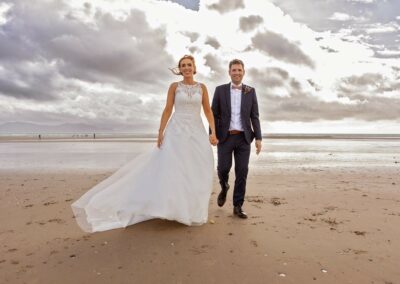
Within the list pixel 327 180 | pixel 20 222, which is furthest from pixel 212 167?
pixel 327 180

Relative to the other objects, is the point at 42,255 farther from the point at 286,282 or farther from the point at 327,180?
the point at 327,180

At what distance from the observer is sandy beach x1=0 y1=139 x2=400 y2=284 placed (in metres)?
3.67

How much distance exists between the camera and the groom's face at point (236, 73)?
5797mm

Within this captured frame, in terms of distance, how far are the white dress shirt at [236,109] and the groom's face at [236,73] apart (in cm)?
16

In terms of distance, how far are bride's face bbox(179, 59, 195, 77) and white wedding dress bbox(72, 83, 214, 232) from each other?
18cm

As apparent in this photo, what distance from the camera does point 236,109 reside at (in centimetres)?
588

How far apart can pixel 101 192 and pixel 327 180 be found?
7035 mm

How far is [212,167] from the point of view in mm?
5324

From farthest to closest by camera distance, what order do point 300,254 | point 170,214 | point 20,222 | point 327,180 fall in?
1. point 327,180
2. point 20,222
3. point 170,214
4. point 300,254

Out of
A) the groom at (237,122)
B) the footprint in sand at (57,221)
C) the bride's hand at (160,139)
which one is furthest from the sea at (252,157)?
the bride's hand at (160,139)

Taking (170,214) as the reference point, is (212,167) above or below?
above

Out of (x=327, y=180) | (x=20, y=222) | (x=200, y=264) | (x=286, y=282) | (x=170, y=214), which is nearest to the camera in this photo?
(x=286, y=282)

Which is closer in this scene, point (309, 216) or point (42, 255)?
point (42, 255)

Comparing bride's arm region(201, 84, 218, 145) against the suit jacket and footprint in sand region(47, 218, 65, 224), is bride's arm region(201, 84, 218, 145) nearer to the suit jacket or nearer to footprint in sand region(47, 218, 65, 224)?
the suit jacket
